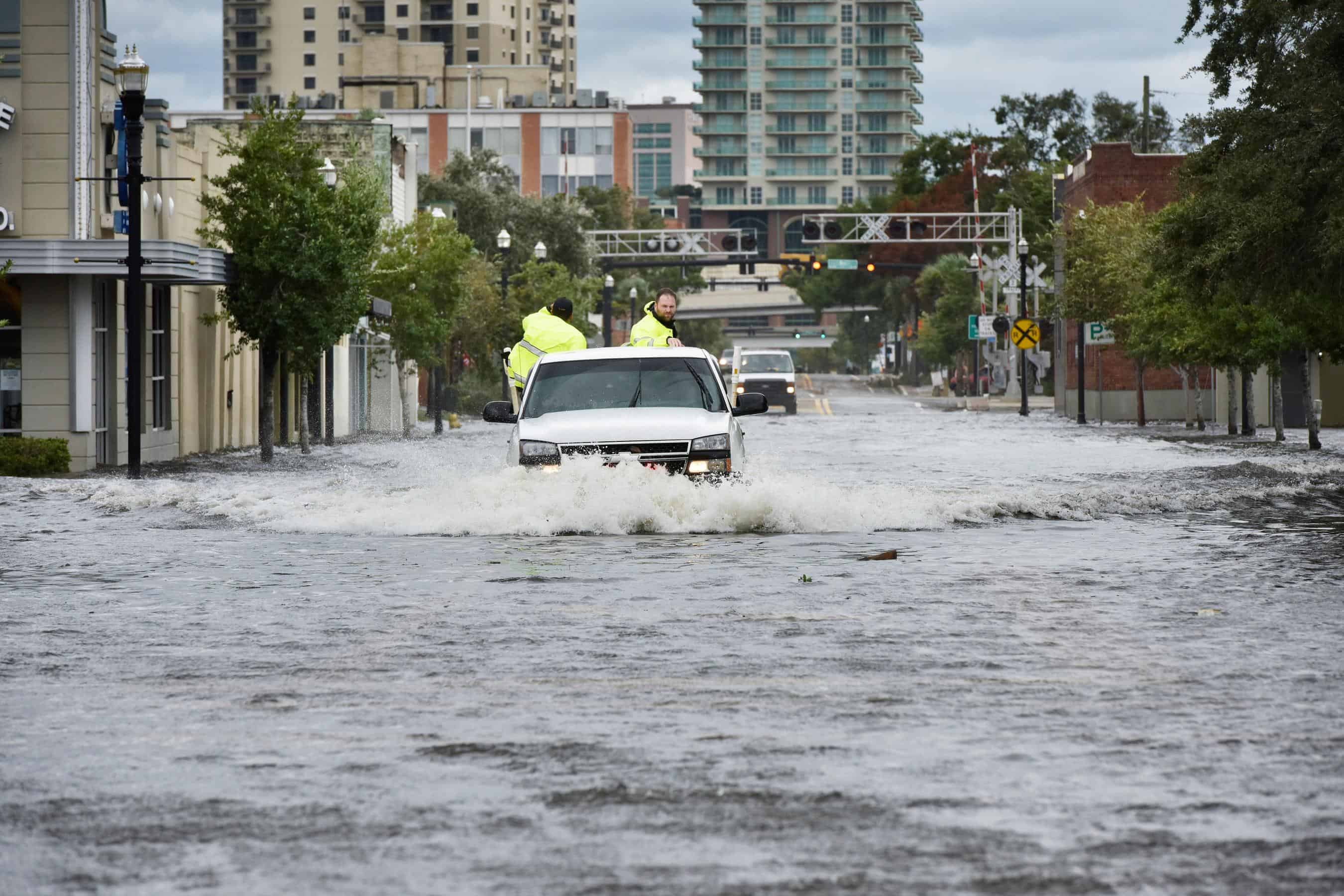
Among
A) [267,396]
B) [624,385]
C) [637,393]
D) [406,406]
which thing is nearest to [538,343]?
[624,385]

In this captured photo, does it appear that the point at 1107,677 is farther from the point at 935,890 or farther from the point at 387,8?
the point at 387,8

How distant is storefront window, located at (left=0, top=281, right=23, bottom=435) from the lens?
105 ft

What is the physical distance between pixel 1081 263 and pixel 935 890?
55.4 meters

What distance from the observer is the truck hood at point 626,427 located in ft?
59.2

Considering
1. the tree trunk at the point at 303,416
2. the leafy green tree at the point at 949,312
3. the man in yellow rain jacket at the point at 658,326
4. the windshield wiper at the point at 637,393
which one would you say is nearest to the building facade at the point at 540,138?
the leafy green tree at the point at 949,312

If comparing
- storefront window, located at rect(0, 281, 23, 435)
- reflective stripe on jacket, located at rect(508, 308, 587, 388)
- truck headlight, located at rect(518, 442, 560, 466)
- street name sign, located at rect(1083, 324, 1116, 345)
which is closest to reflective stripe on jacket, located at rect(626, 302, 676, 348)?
reflective stripe on jacket, located at rect(508, 308, 587, 388)

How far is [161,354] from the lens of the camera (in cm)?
3625

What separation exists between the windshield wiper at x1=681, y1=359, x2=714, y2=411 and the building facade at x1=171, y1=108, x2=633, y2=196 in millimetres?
142691

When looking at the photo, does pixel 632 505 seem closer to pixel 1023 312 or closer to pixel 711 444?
pixel 711 444

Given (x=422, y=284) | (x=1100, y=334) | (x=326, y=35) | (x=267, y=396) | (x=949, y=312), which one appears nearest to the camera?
(x=267, y=396)

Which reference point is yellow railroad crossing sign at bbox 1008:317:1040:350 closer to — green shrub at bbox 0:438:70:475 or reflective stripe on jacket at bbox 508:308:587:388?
green shrub at bbox 0:438:70:475

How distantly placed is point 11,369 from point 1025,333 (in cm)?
4009

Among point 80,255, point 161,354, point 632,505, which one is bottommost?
point 632,505

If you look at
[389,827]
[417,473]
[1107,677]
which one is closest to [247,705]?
[389,827]
